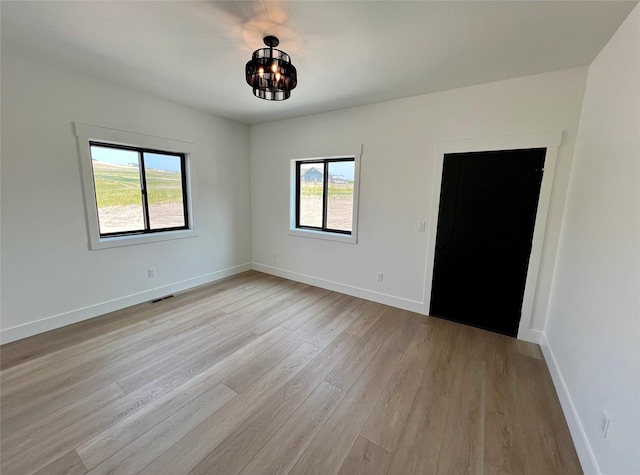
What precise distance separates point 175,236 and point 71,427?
8.21ft

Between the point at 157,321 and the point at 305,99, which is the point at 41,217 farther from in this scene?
the point at 305,99

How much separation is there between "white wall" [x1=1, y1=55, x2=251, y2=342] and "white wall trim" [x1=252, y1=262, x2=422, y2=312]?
155cm

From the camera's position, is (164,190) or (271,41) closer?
(271,41)

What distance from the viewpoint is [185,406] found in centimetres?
185

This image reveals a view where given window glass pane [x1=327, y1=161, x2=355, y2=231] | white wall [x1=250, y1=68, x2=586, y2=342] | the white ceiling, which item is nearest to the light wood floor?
white wall [x1=250, y1=68, x2=586, y2=342]

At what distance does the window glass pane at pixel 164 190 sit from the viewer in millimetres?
3543

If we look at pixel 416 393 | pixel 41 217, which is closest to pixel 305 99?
pixel 41 217

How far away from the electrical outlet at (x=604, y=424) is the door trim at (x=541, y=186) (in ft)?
4.98

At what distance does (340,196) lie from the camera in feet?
13.1

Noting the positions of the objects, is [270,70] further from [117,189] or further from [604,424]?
[604,424]

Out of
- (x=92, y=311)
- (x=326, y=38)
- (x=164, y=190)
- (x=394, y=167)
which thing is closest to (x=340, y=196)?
(x=394, y=167)

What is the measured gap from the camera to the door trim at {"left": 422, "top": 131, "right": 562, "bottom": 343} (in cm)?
248

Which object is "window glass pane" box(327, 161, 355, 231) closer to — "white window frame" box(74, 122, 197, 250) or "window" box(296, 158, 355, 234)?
"window" box(296, 158, 355, 234)

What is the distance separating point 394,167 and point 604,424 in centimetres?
275
